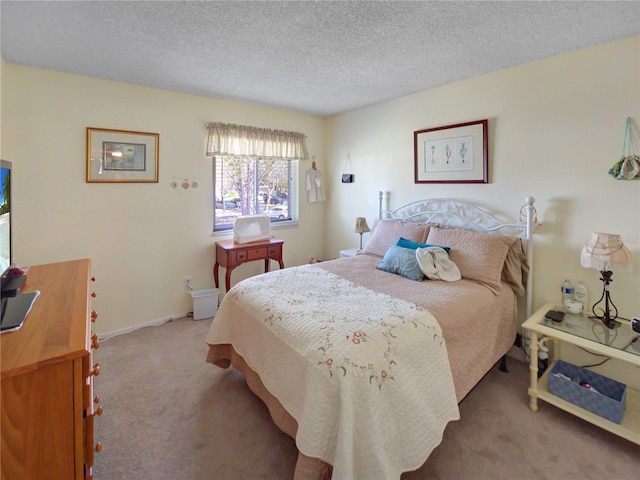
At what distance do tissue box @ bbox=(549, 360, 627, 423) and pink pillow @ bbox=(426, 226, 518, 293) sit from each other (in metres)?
0.64

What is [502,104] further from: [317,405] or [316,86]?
[317,405]

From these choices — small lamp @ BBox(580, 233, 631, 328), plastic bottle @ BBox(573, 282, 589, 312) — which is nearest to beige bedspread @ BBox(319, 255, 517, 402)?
plastic bottle @ BBox(573, 282, 589, 312)

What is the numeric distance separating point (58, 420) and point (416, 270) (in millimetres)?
2093

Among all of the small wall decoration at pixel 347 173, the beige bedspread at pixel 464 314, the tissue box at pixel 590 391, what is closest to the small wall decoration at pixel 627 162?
the beige bedspread at pixel 464 314

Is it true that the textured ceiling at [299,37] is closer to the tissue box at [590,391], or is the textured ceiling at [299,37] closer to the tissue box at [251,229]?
the tissue box at [251,229]

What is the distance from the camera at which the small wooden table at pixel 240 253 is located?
325 cm

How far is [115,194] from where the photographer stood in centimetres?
288

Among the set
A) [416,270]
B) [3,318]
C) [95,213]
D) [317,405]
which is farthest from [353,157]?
[3,318]

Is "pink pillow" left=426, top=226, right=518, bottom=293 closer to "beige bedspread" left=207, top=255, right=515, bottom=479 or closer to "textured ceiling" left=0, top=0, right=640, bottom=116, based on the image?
"beige bedspread" left=207, top=255, right=515, bottom=479

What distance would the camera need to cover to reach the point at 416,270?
235 cm

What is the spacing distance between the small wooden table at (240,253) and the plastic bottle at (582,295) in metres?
2.71

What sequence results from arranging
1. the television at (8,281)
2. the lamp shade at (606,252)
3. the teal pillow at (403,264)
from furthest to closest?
the teal pillow at (403,264) < the lamp shade at (606,252) < the television at (8,281)

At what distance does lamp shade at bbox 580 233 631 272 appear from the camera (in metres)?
1.87

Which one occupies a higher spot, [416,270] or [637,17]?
[637,17]
